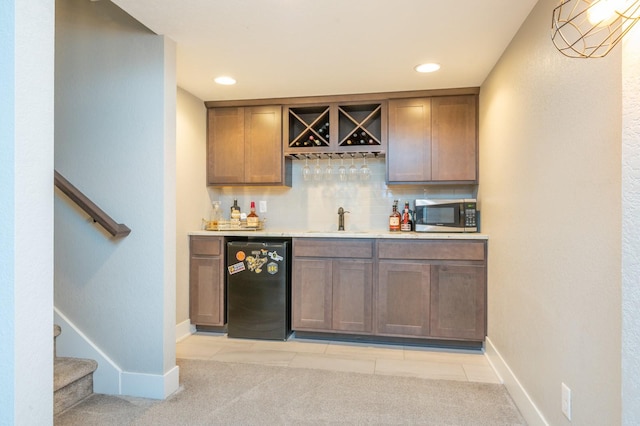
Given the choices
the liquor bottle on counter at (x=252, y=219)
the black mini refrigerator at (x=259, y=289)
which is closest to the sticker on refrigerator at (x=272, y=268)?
the black mini refrigerator at (x=259, y=289)

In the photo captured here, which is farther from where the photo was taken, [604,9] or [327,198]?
[327,198]

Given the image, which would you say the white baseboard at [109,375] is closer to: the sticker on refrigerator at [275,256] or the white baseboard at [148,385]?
the white baseboard at [148,385]

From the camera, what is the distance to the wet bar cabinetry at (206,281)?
3.37 m

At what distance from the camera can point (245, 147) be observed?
142 inches

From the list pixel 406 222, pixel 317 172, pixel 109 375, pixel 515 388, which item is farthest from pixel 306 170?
pixel 515 388

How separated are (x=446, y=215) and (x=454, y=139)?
0.67 meters

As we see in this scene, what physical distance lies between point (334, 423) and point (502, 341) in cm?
131

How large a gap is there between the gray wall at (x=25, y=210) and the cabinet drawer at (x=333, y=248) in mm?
2143

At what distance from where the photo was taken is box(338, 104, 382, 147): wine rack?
3.42 metres

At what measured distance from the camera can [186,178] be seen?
334 centimetres

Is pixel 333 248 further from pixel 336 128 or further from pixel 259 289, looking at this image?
pixel 336 128

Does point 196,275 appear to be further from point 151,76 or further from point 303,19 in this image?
point 303,19

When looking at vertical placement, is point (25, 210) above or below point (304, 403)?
above

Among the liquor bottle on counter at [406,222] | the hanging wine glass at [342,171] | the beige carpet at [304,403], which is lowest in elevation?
the beige carpet at [304,403]
